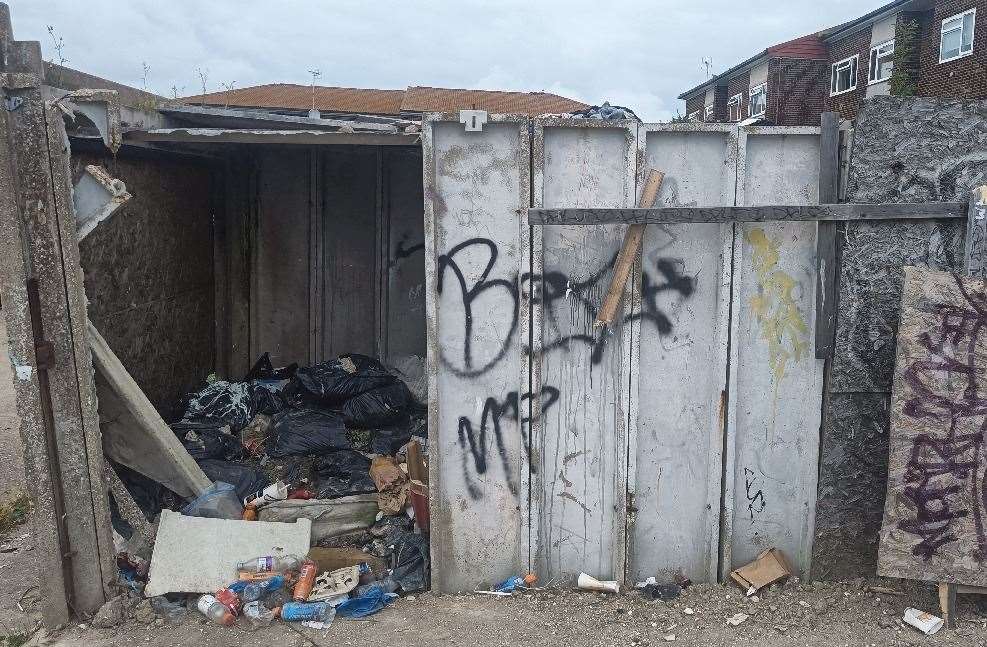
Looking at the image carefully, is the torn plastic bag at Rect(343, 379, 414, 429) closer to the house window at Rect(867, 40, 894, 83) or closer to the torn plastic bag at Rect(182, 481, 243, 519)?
the torn plastic bag at Rect(182, 481, 243, 519)

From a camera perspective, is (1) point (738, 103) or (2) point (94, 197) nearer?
(2) point (94, 197)

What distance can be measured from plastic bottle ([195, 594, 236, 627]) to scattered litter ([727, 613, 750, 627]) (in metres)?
2.64

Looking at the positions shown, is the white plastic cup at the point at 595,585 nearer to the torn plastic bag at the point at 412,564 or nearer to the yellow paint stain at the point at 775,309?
the torn plastic bag at the point at 412,564

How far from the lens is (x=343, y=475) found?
17.9 ft

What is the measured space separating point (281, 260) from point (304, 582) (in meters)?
4.48

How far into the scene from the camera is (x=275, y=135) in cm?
389

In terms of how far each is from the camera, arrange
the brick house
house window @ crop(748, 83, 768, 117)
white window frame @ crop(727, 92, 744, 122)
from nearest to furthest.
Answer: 1. the brick house
2. house window @ crop(748, 83, 768, 117)
3. white window frame @ crop(727, 92, 744, 122)

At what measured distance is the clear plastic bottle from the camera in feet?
13.8

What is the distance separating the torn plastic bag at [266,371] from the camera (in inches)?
301

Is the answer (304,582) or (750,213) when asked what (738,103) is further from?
(304,582)

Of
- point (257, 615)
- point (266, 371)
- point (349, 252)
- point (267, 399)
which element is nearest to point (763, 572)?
point (257, 615)

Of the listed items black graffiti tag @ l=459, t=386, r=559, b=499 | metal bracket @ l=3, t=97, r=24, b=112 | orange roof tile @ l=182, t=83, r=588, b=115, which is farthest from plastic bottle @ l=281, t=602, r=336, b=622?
orange roof tile @ l=182, t=83, r=588, b=115

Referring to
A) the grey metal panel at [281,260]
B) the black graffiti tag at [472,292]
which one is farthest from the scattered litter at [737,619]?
the grey metal panel at [281,260]

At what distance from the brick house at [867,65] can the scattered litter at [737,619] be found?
1347cm
